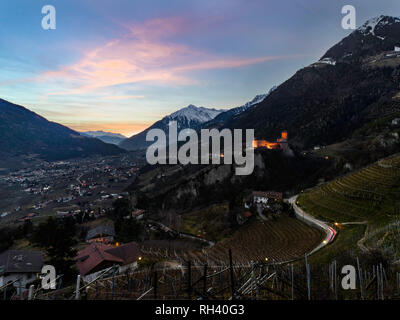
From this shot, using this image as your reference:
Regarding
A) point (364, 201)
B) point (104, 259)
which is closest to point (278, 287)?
point (104, 259)

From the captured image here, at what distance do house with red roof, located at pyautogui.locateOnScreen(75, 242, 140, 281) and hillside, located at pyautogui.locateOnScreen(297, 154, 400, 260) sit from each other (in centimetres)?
3462

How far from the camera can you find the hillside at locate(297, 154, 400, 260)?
40138 mm

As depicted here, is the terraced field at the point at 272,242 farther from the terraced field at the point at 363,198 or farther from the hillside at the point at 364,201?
the terraced field at the point at 363,198

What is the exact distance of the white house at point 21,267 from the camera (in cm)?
3566

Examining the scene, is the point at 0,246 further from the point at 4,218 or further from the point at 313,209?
the point at 313,209

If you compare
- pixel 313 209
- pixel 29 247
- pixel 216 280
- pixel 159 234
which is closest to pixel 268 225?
pixel 313 209

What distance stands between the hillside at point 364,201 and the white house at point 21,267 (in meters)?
49.2

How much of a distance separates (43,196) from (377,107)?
259m

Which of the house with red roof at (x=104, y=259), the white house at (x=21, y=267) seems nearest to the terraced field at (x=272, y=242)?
the house with red roof at (x=104, y=259)

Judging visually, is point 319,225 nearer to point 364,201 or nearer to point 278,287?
point 364,201

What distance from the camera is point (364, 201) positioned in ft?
153

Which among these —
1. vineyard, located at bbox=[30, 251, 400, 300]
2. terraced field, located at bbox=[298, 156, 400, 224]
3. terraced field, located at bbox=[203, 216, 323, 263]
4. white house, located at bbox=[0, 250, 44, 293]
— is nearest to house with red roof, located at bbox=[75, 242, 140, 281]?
white house, located at bbox=[0, 250, 44, 293]

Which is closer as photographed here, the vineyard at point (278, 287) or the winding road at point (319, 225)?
the vineyard at point (278, 287)

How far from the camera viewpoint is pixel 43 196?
17100cm
